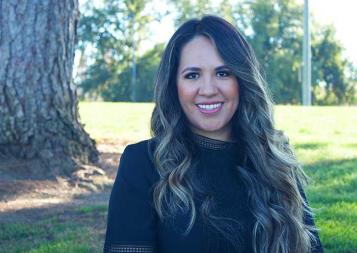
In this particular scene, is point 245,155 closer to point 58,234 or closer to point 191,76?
point 191,76

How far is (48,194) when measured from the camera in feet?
17.2

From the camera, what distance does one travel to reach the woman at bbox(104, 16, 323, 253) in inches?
93.7

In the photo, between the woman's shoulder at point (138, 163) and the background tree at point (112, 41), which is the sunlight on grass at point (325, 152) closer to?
the woman's shoulder at point (138, 163)

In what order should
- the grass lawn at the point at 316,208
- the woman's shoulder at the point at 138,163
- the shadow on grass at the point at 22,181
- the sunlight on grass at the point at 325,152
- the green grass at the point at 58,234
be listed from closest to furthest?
the woman's shoulder at the point at 138,163 → the green grass at the point at 58,234 → the grass lawn at the point at 316,208 → the sunlight on grass at the point at 325,152 → the shadow on grass at the point at 22,181

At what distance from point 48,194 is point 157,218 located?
9.92ft

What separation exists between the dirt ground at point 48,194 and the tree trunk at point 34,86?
0.63ft

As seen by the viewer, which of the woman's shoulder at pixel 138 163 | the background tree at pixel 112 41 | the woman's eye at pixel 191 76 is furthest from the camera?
the background tree at pixel 112 41

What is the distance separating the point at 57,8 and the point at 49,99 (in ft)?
2.95

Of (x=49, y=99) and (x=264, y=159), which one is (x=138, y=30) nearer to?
(x=49, y=99)

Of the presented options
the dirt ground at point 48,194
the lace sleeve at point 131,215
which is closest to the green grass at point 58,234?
the dirt ground at point 48,194

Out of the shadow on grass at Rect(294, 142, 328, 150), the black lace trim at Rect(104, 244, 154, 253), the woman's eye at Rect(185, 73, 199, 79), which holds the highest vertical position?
the woman's eye at Rect(185, 73, 199, 79)

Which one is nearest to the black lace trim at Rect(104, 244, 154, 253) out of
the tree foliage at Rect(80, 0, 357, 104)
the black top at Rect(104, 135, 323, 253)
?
the black top at Rect(104, 135, 323, 253)

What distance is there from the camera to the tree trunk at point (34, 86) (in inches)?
221

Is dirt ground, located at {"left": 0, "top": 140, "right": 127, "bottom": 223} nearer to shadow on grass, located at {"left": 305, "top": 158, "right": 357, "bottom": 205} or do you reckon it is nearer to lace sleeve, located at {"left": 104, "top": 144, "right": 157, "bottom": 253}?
shadow on grass, located at {"left": 305, "top": 158, "right": 357, "bottom": 205}
